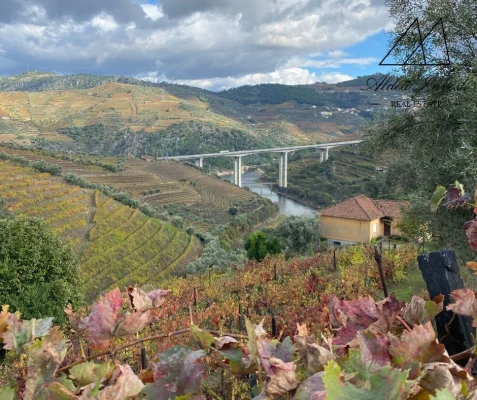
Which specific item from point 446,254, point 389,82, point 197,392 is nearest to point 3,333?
point 197,392

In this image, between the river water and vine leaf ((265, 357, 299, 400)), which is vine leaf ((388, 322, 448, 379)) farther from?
the river water

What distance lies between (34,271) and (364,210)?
2199 centimetres

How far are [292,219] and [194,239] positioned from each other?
7.94m

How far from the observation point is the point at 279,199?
62.1 meters

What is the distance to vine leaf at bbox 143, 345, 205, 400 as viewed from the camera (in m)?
0.67

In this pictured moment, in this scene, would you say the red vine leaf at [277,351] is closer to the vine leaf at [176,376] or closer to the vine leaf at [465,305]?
the vine leaf at [176,376]

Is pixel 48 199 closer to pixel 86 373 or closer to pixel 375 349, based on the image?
pixel 86 373

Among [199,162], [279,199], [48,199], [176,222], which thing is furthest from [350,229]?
[199,162]

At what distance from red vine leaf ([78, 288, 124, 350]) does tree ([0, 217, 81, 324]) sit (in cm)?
1033

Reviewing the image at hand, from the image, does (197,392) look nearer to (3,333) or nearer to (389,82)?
(3,333)

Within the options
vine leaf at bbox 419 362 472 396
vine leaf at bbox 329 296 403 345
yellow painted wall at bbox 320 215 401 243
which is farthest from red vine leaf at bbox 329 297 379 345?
yellow painted wall at bbox 320 215 401 243

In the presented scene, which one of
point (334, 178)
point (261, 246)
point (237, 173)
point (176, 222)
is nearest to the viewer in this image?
point (261, 246)

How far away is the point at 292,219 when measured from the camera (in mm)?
27016

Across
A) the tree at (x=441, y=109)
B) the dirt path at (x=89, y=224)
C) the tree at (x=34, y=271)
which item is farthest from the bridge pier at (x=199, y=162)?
the tree at (x=441, y=109)
